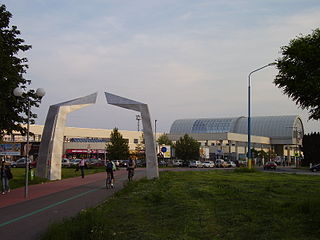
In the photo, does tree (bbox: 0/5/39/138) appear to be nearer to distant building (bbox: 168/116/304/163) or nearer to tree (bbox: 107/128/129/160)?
tree (bbox: 107/128/129/160)

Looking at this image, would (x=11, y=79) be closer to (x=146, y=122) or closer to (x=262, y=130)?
(x=146, y=122)

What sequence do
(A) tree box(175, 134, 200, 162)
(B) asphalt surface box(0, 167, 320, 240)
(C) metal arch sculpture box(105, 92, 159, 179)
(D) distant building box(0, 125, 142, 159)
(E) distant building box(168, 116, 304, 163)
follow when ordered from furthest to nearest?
(E) distant building box(168, 116, 304, 163) < (D) distant building box(0, 125, 142, 159) < (A) tree box(175, 134, 200, 162) < (C) metal arch sculpture box(105, 92, 159, 179) < (B) asphalt surface box(0, 167, 320, 240)

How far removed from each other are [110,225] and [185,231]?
1.73 m

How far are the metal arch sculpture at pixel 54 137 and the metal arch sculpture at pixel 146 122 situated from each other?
400 cm

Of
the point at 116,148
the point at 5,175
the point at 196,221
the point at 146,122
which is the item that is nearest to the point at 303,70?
the point at 196,221

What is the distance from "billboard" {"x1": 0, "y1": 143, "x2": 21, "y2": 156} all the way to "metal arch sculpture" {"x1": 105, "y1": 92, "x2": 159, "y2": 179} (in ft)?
172

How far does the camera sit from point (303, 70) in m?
16.9

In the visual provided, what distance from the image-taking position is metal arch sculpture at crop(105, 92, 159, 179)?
102 ft

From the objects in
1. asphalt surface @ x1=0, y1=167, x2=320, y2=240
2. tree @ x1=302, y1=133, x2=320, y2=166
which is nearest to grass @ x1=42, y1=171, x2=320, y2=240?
asphalt surface @ x1=0, y1=167, x2=320, y2=240

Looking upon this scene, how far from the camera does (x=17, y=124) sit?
90.9 feet

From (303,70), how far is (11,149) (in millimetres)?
72480

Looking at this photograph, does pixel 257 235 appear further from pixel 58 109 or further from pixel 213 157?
pixel 213 157

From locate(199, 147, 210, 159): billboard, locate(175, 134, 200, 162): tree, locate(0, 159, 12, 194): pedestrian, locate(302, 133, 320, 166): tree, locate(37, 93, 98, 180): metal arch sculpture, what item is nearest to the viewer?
locate(0, 159, 12, 194): pedestrian

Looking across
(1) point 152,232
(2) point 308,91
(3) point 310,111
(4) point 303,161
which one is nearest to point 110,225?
(1) point 152,232
